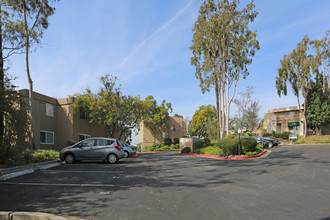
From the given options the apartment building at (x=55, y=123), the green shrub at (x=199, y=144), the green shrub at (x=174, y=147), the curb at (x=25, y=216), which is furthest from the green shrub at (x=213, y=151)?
→ the green shrub at (x=174, y=147)

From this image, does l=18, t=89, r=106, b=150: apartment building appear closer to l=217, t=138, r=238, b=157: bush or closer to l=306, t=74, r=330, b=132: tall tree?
l=217, t=138, r=238, b=157: bush

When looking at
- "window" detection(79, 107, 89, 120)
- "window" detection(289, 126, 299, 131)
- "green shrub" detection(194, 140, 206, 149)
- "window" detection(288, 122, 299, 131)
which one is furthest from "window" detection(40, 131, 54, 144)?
"window" detection(289, 126, 299, 131)

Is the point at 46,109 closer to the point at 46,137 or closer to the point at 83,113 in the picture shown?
the point at 46,137

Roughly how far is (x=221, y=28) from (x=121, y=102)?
47.3 feet

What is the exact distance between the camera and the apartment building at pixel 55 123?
22.9 metres

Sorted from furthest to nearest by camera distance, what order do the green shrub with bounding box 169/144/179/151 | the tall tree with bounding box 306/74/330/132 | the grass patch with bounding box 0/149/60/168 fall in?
the green shrub with bounding box 169/144/179/151, the tall tree with bounding box 306/74/330/132, the grass patch with bounding box 0/149/60/168

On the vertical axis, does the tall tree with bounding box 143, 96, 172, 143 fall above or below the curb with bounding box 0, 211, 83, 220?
above

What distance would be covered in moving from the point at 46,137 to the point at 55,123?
2272mm

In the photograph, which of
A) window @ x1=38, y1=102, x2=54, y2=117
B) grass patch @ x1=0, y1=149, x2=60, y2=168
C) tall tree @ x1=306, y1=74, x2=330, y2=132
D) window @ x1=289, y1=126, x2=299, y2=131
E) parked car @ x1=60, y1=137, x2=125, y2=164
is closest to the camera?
grass patch @ x1=0, y1=149, x2=60, y2=168

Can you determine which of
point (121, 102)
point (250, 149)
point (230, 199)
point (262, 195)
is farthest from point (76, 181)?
point (121, 102)

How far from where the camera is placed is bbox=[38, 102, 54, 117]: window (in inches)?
943

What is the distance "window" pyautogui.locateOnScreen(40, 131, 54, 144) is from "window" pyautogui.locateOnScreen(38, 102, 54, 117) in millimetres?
1868

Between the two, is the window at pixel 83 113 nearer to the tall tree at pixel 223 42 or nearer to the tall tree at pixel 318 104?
the tall tree at pixel 223 42

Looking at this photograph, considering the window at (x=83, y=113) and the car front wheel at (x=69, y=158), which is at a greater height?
the window at (x=83, y=113)
